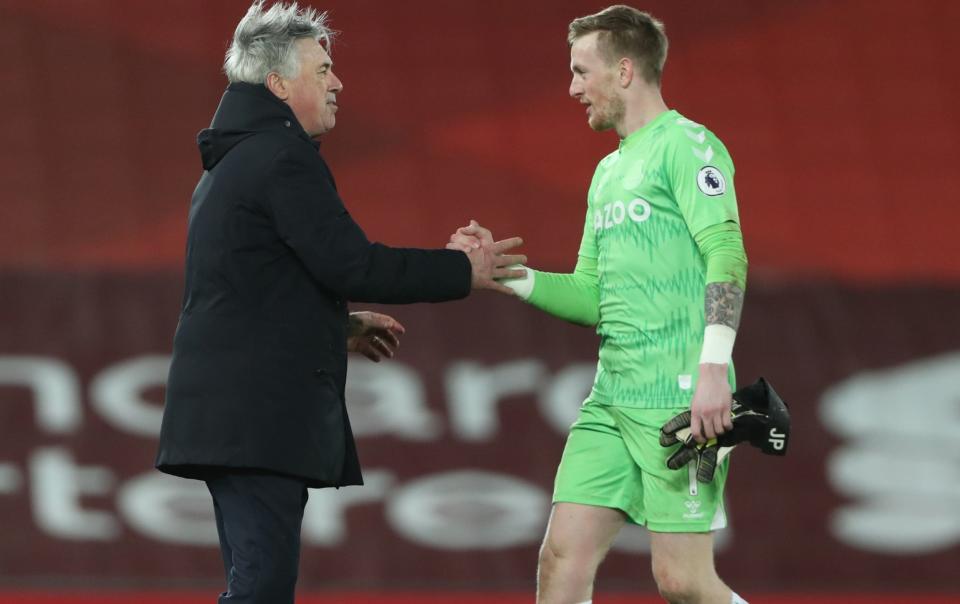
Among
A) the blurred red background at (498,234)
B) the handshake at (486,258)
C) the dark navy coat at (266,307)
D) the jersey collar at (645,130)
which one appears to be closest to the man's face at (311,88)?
the dark navy coat at (266,307)

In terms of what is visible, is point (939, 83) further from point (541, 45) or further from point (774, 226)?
point (541, 45)

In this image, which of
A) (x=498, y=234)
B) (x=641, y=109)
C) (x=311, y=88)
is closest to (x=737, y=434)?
(x=641, y=109)

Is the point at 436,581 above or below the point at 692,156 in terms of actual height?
below

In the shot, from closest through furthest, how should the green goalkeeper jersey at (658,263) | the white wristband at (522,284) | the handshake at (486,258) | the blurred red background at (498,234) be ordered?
the green goalkeeper jersey at (658,263), the handshake at (486,258), the white wristband at (522,284), the blurred red background at (498,234)

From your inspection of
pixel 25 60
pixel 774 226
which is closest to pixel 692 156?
pixel 774 226

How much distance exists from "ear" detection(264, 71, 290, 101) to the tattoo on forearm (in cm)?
102

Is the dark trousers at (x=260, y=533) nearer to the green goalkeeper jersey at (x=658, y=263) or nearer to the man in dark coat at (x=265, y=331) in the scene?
the man in dark coat at (x=265, y=331)

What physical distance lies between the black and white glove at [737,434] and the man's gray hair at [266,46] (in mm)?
1140

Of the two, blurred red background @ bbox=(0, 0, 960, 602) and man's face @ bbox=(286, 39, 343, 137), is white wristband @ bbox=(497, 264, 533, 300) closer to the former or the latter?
man's face @ bbox=(286, 39, 343, 137)

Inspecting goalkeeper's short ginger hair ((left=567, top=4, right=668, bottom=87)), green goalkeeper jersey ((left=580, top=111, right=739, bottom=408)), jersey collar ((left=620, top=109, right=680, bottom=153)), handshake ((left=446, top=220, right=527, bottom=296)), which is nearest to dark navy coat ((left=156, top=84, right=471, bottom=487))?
handshake ((left=446, top=220, right=527, bottom=296))

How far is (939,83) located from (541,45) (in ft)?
6.08

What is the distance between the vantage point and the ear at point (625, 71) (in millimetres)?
3412

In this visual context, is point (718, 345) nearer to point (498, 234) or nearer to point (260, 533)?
point (260, 533)

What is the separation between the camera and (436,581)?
227 inches
